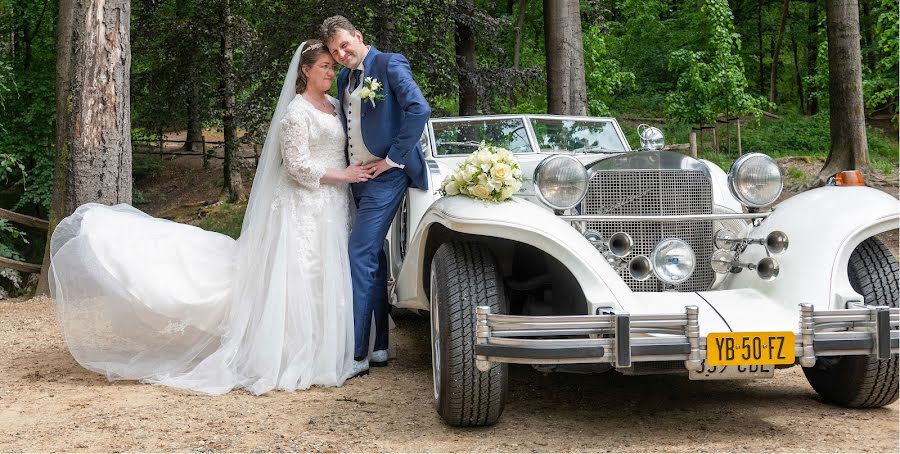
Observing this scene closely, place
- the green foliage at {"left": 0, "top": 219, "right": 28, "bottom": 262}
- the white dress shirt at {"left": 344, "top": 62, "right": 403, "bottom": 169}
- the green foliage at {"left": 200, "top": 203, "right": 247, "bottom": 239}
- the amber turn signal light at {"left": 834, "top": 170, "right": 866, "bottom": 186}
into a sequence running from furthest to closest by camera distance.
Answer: the green foliage at {"left": 200, "top": 203, "right": 247, "bottom": 239} < the green foliage at {"left": 0, "top": 219, "right": 28, "bottom": 262} < the white dress shirt at {"left": 344, "top": 62, "right": 403, "bottom": 169} < the amber turn signal light at {"left": 834, "top": 170, "right": 866, "bottom": 186}

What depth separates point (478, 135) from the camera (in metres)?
6.50

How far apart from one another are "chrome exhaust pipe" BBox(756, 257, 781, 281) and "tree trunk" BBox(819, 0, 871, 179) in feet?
33.3

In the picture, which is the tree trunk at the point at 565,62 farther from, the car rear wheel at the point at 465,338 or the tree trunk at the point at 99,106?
the car rear wheel at the point at 465,338

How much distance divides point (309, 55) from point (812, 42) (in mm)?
27183

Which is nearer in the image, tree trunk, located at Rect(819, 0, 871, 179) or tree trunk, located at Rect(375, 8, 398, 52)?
tree trunk, located at Rect(375, 8, 398, 52)

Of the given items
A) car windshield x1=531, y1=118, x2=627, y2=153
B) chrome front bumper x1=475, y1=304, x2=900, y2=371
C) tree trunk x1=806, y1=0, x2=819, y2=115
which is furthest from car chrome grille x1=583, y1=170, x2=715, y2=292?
tree trunk x1=806, y1=0, x2=819, y2=115

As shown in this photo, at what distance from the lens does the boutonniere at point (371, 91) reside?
17.3 ft

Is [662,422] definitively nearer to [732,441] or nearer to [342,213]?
[732,441]

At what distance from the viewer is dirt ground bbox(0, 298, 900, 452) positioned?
3.86 m

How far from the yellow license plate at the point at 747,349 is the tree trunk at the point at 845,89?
1069 centimetres

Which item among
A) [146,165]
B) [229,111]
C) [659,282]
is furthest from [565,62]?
[146,165]

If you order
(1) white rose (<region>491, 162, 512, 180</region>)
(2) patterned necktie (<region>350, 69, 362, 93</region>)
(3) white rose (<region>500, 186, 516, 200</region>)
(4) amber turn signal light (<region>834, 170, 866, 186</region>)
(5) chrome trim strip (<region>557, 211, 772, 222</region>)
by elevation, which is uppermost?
(2) patterned necktie (<region>350, 69, 362, 93</region>)

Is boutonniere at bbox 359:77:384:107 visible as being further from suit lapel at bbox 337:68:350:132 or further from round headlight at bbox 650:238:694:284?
round headlight at bbox 650:238:694:284

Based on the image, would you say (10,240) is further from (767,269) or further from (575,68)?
(767,269)
